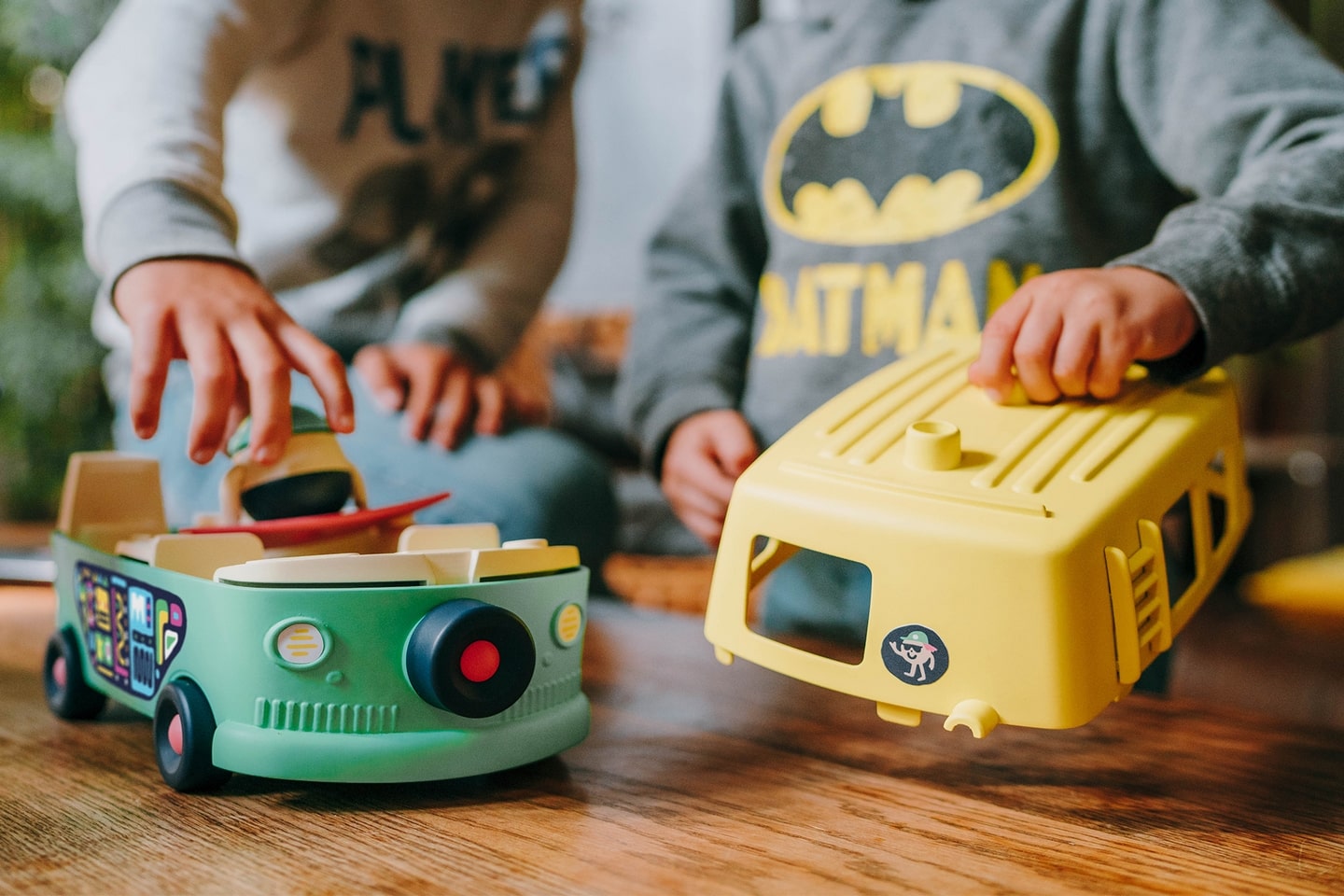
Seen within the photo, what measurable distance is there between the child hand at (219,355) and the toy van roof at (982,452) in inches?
7.6

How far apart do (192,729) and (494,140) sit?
62 cm

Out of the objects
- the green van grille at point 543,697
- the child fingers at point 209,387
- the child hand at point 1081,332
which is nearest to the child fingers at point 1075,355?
the child hand at point 1081,332

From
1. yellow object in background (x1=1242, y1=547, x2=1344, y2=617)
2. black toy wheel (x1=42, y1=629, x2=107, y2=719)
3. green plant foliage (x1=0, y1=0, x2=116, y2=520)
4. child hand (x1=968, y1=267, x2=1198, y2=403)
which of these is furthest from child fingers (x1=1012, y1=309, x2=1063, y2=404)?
yellow object in background (x1=1242, y1=547, x2=1344, y2=617)

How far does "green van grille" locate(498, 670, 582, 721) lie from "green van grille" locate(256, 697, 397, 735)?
0.14 ft

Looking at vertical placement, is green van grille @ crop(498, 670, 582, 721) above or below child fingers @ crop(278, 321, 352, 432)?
below

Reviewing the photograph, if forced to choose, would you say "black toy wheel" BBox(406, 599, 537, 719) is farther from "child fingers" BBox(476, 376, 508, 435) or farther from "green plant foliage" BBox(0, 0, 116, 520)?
"green plant foliage" BBox(0, 0, 116, 520)

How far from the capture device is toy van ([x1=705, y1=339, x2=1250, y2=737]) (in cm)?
34

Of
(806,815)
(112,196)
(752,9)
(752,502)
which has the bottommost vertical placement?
(806,815)

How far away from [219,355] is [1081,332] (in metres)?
0.35

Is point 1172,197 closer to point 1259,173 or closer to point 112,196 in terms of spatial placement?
point 1259,173

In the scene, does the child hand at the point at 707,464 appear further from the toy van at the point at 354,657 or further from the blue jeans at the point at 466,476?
the toy van at the point at 354,657

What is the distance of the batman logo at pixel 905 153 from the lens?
24.4 inches

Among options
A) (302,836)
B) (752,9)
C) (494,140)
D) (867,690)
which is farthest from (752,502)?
(752,9)

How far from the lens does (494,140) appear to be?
0.87 metres
